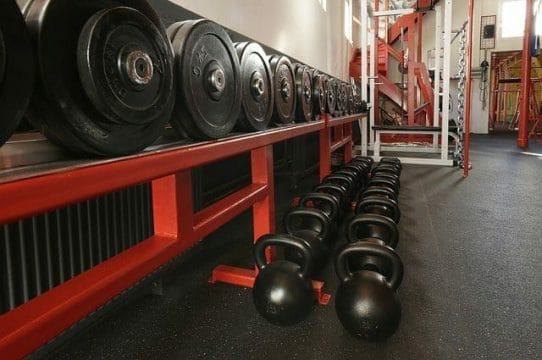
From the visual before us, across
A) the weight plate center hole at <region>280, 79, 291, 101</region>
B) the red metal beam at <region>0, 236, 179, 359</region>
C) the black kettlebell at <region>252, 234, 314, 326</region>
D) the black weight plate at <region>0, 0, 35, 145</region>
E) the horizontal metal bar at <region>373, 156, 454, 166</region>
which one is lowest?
the black kettlebell at <region>252, 234, 314, 326</region>

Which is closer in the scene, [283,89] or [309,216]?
[309,216]

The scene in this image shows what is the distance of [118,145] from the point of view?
2.03ft

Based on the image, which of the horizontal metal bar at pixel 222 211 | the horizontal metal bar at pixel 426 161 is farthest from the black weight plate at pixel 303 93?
the horizontal metal bar at pixel 426 161

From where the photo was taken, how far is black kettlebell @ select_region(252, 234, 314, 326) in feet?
3.09

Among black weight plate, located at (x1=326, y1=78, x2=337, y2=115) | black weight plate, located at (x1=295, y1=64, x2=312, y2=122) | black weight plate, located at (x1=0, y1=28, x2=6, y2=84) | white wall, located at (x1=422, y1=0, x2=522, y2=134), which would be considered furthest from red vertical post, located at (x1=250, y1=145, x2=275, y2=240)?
white wall, located at (x1=422, y1=0, x2=522, y2=134)

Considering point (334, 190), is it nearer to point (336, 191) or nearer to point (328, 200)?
point (336, 191)

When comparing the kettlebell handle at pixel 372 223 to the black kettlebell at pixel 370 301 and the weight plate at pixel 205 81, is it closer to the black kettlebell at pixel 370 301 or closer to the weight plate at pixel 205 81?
the black kettlebell at pixel 370 301

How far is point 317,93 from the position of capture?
6.52ft

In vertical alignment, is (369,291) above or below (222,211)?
below

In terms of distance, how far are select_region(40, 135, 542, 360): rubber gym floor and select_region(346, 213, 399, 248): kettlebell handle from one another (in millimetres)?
155

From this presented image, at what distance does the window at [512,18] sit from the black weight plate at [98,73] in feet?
27.2

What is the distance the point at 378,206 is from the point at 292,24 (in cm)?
186

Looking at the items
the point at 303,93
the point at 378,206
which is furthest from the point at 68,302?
the point at 303,93

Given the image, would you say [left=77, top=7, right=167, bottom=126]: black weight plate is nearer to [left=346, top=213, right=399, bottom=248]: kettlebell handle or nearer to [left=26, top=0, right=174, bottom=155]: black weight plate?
[left=26, top=0, right=174, bottom=155]: black weight plate
